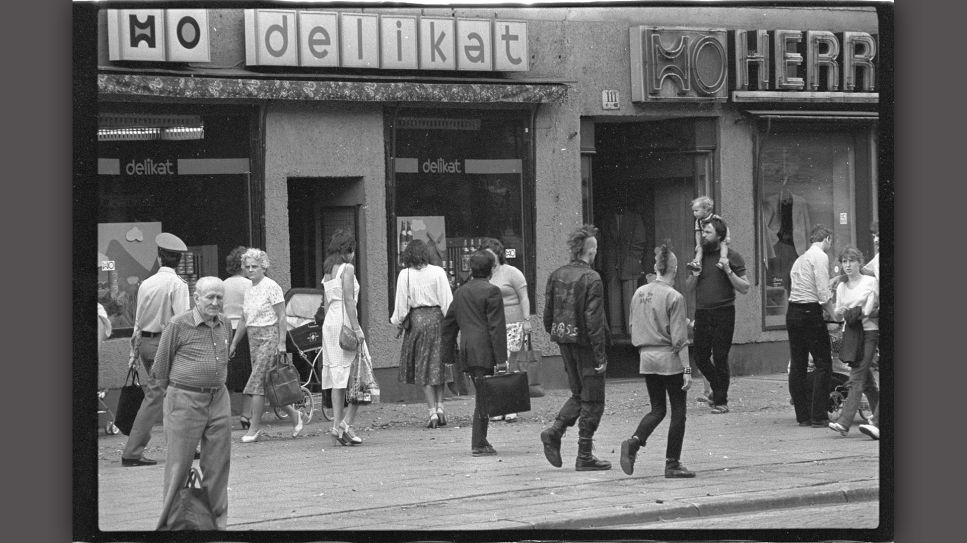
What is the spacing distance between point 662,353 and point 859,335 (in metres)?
2.62

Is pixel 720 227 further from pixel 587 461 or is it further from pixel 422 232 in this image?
pixel 422 232

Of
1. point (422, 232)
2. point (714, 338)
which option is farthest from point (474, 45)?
point (714, 338)

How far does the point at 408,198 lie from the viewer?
1398 centimetres

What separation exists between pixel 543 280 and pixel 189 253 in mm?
3099

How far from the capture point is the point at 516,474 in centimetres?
1223

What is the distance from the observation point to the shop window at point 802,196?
513 inches

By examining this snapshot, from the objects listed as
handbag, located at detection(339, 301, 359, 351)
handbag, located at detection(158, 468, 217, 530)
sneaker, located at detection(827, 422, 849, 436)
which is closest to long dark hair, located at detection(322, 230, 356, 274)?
handbag, located at detection(339, 301, 359, 351)

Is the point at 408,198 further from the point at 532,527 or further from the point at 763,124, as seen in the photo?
the point at 532,527

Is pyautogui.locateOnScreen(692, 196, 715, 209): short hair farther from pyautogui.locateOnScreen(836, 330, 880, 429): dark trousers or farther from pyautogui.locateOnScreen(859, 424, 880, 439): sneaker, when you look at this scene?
pyautogui.locateOnScreen(859, 424, 880, 439): sneaker

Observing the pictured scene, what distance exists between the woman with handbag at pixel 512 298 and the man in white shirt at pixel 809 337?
2.28m

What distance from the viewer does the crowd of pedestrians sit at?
10.0m

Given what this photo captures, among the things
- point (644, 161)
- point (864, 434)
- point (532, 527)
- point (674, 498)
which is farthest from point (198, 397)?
point (864, 434)

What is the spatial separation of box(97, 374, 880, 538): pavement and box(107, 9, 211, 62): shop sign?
3.00 m

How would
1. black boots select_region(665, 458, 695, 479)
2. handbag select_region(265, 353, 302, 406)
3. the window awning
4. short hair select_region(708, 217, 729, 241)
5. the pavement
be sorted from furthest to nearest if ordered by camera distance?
1. handbag select_region(265, 353, 302, 406)
2. the window awning
3. short hair select_region(708, 217, 729, 241)
4. black boots select_region(665, 458, 695, 479)
5. the pavement
